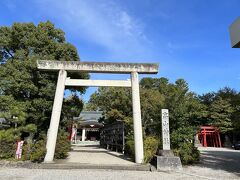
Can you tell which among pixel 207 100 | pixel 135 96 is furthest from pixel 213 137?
pixel 135 96

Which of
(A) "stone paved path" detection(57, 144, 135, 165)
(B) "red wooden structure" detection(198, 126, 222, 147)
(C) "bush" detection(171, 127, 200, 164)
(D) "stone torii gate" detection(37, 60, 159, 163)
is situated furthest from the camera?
(B) "red wooden structure" detection(198, 126, 222, 147)

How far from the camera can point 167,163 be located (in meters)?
9.41

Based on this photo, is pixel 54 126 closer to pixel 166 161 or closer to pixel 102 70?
pixel 102 70

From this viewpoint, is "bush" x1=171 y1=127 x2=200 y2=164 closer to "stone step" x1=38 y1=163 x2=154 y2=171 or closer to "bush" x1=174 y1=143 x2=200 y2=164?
"bush" x1=174 y1=143 x2=200 y2=164

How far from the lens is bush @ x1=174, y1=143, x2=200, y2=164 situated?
35.0ft

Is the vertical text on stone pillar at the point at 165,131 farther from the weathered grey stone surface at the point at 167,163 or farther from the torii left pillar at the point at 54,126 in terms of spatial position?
the torii left pillar at the point at 54,126

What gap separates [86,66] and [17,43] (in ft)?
19.2

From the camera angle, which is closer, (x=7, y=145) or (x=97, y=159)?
(x=7, y=145)

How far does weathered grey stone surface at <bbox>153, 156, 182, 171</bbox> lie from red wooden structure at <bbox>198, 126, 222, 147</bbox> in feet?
87.7

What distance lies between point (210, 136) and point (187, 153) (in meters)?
28.1

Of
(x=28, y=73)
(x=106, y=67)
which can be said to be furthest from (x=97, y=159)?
(x=28, y=73)

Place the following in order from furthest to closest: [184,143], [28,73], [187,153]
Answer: [28,73]
[184,143]
[187,153]

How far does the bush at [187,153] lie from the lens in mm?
10672

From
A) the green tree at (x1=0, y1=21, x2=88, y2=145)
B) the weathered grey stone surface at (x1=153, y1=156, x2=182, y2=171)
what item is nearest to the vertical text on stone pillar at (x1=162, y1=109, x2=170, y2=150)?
the weathered grey stone surface at (x1=153, y1=156, x2=182, y2=171)
